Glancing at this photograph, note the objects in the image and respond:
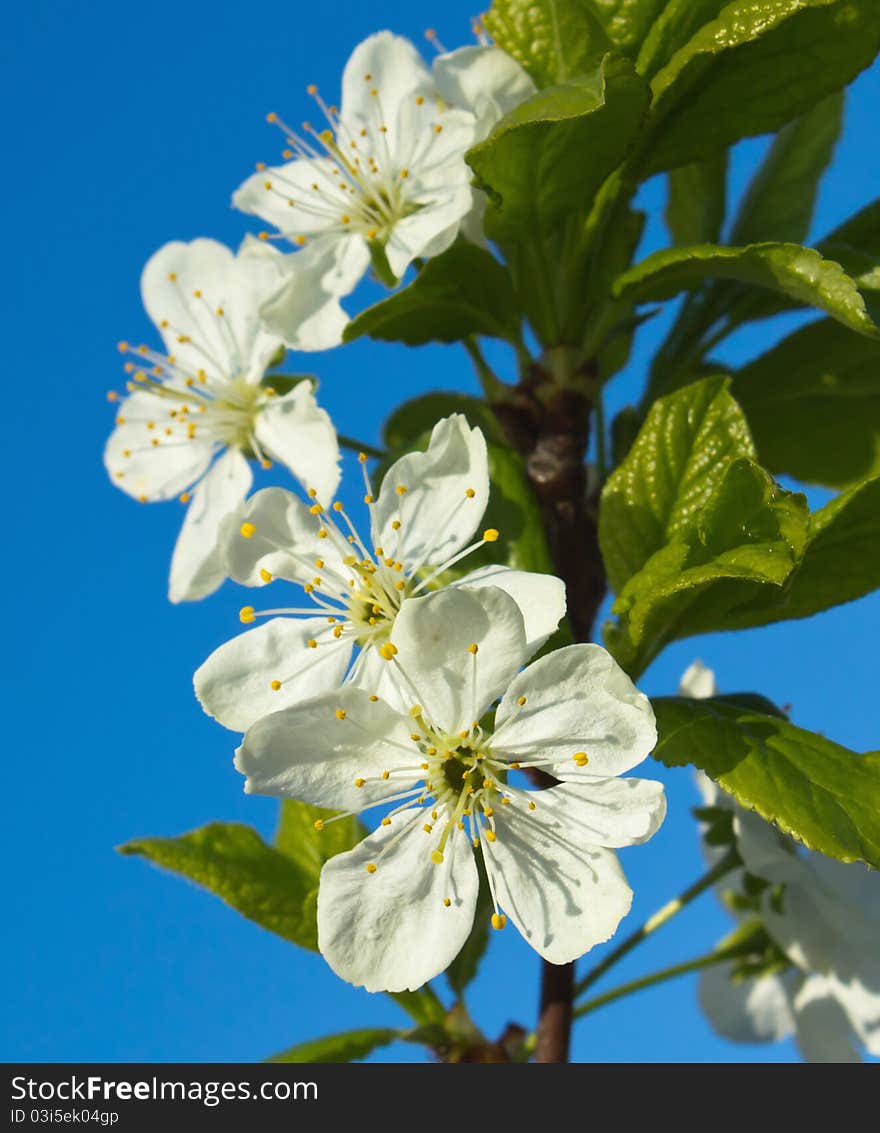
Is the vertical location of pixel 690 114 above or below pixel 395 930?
above

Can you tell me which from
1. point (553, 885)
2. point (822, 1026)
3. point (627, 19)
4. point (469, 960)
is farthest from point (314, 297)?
point (822, 1026)

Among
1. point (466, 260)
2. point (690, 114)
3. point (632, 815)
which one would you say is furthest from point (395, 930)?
point (690, 114)

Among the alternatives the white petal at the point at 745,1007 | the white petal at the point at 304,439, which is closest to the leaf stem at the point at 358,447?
the white petal at the point at 304,439

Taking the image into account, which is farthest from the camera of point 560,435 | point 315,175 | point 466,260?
point 315,175

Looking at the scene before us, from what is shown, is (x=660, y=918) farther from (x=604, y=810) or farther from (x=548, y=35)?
(x=548, y=35)

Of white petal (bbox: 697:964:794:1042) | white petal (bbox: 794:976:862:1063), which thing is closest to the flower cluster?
white petal (bbox: 794:976:862:1063)

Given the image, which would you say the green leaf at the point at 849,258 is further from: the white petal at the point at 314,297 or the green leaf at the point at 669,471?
the white petal at the point at 314,297

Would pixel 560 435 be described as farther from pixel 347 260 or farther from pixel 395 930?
pixel 395 930
